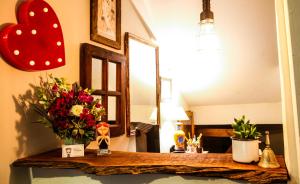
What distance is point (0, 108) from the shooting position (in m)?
1.13

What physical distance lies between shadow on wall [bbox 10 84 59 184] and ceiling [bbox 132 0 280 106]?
1444mm

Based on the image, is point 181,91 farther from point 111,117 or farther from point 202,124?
point 111,117

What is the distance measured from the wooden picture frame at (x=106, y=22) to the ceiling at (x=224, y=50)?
16.4 inches

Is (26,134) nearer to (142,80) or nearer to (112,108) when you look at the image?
(112,108)

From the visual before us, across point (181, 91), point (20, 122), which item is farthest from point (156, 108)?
point (20, 122)

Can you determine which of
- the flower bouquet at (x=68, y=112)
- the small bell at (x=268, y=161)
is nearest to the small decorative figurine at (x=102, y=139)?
the flower bouquet at (x=68, y=112)

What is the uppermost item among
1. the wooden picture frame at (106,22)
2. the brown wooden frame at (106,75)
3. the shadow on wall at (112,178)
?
the wooden picture frame at (106,22)

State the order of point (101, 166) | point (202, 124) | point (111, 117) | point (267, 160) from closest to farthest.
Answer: point (267, 160) → point (101, 166) → point (111, 117) → point (202, 124)

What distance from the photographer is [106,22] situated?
189 cm

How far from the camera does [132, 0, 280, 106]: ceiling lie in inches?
98.7

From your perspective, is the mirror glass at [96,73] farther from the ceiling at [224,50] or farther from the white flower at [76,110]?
the ceiling at [224,50]

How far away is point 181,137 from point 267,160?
1797mm

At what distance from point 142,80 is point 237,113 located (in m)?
2.09

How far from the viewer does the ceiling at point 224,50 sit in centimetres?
251
